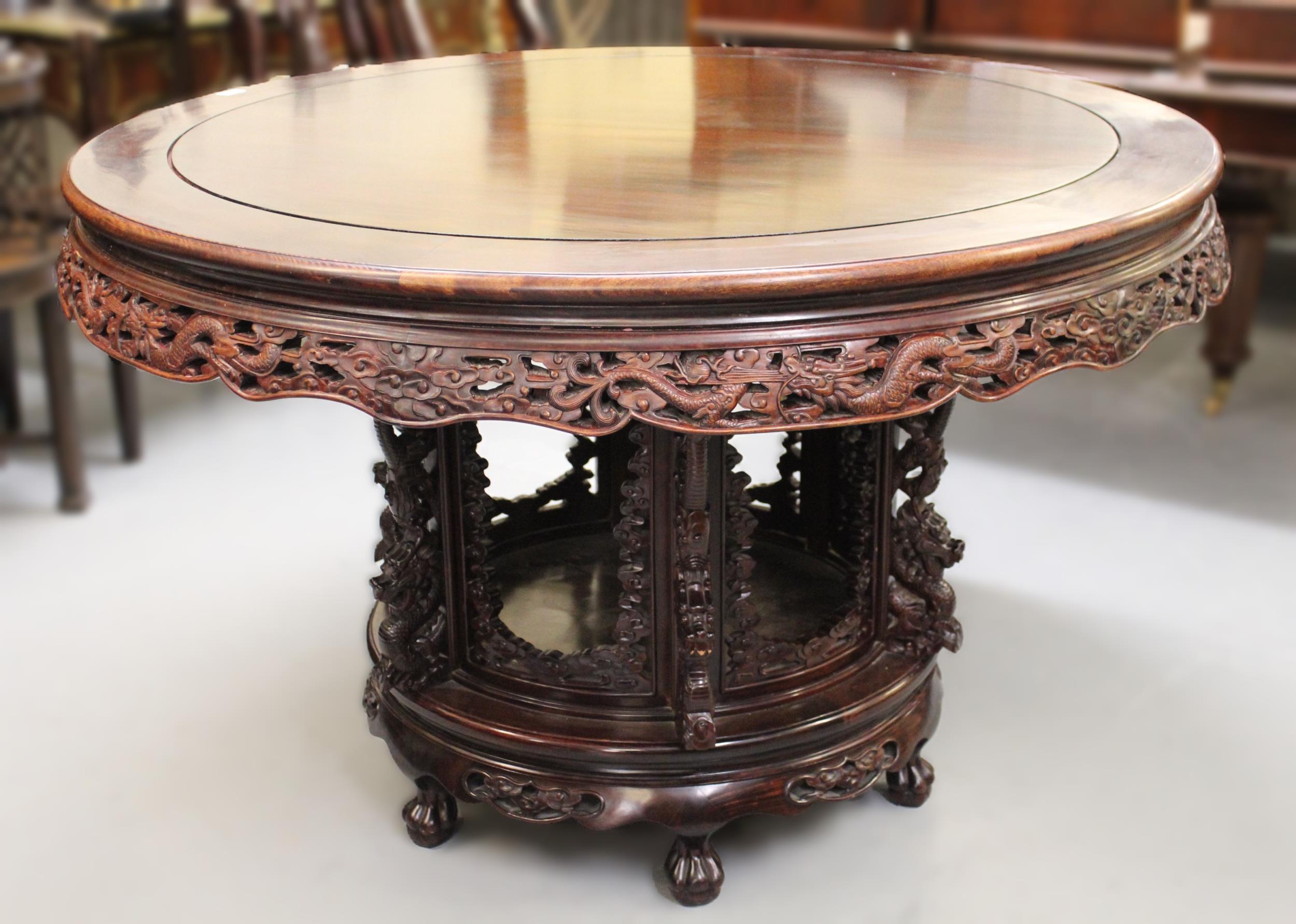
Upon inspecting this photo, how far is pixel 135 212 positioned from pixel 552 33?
441 centimetres

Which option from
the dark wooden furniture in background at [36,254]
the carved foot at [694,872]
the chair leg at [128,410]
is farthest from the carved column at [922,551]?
the chair leg at [128,410]

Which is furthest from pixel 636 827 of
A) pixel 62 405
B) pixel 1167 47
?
pixel 1167 47

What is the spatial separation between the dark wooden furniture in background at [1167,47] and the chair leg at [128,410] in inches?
71.1

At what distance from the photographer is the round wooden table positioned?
1.36 m

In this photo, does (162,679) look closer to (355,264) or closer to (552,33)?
(355,264)

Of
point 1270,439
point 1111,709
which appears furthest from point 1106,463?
point 1111,709

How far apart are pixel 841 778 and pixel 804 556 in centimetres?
43

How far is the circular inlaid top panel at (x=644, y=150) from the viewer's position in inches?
60.5

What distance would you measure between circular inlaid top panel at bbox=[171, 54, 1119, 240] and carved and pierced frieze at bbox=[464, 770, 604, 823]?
0.75m

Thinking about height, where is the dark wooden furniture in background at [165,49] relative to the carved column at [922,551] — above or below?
above

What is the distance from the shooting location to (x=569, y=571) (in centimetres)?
221

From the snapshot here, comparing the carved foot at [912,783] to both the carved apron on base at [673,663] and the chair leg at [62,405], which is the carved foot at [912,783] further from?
the chair leg at [62,405]

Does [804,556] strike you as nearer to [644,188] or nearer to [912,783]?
[912,783]

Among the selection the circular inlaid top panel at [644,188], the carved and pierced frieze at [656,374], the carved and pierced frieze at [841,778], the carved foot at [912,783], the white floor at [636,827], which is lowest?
the white floor at [636,827]
